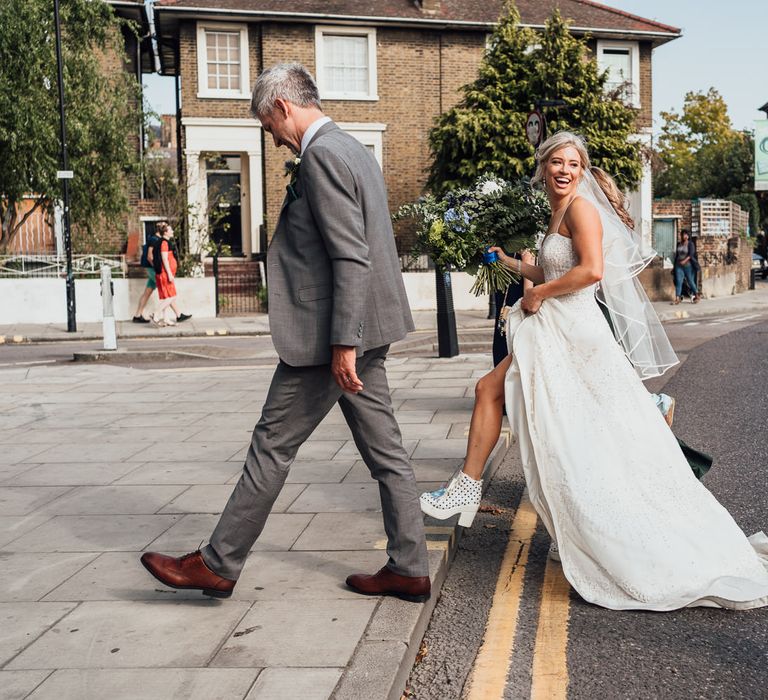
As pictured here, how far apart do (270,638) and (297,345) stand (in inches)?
41.0

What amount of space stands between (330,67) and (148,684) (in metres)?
26.7

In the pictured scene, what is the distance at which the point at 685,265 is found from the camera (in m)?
24.9

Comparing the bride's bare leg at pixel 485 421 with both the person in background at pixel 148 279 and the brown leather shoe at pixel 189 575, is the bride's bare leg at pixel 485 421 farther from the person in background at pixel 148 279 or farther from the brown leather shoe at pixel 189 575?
the person in background at pixel 148 279

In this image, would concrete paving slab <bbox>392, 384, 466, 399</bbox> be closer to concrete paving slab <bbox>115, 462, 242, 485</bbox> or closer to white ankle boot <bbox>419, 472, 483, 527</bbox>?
concrete paving slab <bbox>115, 462, 242, 485</bbox>

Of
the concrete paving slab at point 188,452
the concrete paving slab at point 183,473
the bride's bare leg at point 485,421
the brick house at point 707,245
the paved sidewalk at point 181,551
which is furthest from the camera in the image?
the brick house at point 707,245

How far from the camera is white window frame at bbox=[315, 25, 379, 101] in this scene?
2794 cm

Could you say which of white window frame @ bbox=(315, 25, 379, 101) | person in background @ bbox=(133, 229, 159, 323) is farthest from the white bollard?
white window frame @ bbox=(315, 25, 379, 101)

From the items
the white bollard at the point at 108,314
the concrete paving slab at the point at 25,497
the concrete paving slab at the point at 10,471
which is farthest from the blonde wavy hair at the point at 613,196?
the white bollard at the point at 108,314

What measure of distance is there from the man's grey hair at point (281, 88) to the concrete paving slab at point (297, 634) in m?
1.86

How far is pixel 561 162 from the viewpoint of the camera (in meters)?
4.62

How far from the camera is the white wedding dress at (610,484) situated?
395 cm

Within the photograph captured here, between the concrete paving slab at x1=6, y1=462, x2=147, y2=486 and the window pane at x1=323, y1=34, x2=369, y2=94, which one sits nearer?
the concrete paving slab at x1=6, y1=462, x2=147, y2=486

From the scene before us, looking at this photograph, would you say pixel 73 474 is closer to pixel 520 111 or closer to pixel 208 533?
pixel 208 533

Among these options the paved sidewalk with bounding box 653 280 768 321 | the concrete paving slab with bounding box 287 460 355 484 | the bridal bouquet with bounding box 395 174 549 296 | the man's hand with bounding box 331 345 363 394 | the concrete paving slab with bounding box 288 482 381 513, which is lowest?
the paved sidewalk with bounding box 653 280 768 321
